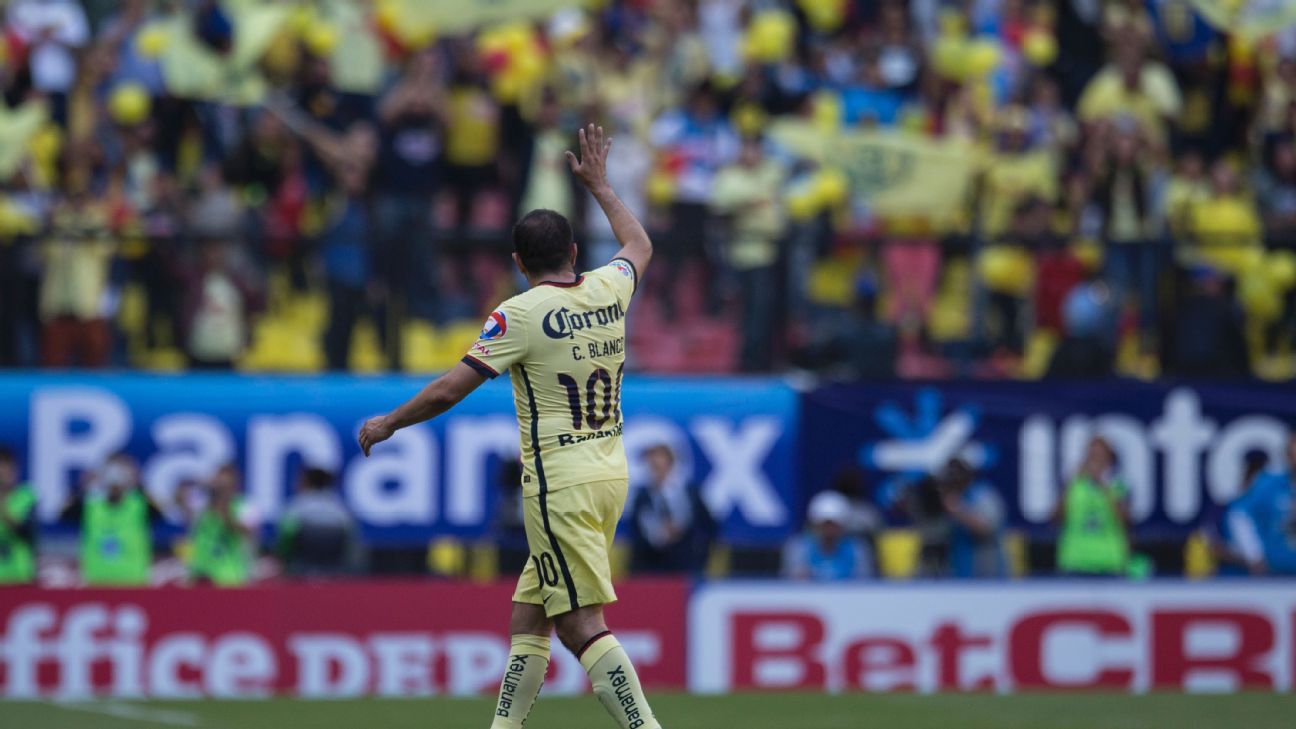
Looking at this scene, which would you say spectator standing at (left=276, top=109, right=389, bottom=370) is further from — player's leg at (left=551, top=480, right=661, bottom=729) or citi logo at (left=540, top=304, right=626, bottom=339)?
player's leg at (left=551, top=480, right=661, bottom=729)

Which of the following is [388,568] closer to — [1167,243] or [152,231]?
[152,231]

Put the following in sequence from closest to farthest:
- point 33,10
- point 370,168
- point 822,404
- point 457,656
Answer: point 457,656, point 822,404, point 370,168, point 33,10

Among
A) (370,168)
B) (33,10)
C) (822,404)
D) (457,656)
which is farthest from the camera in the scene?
(33,10)

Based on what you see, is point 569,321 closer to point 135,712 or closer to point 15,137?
point 135,712

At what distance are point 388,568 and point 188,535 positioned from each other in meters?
1.54

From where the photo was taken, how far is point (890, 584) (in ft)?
49.3

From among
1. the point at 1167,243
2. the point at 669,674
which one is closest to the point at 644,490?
the point at 669,674

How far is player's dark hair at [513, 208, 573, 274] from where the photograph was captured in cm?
795

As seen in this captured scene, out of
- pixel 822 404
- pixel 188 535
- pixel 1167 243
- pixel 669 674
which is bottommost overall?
pixel 669 674

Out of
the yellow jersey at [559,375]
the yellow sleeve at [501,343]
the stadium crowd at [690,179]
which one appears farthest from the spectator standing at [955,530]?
the yellow sleeve at [501,343]

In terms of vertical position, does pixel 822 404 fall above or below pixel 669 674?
above

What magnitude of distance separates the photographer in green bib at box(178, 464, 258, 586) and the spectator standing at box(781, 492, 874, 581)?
4161 millimetres

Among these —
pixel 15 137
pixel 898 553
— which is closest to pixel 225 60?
pixel 15 137

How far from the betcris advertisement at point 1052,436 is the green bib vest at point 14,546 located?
19.4 feet
